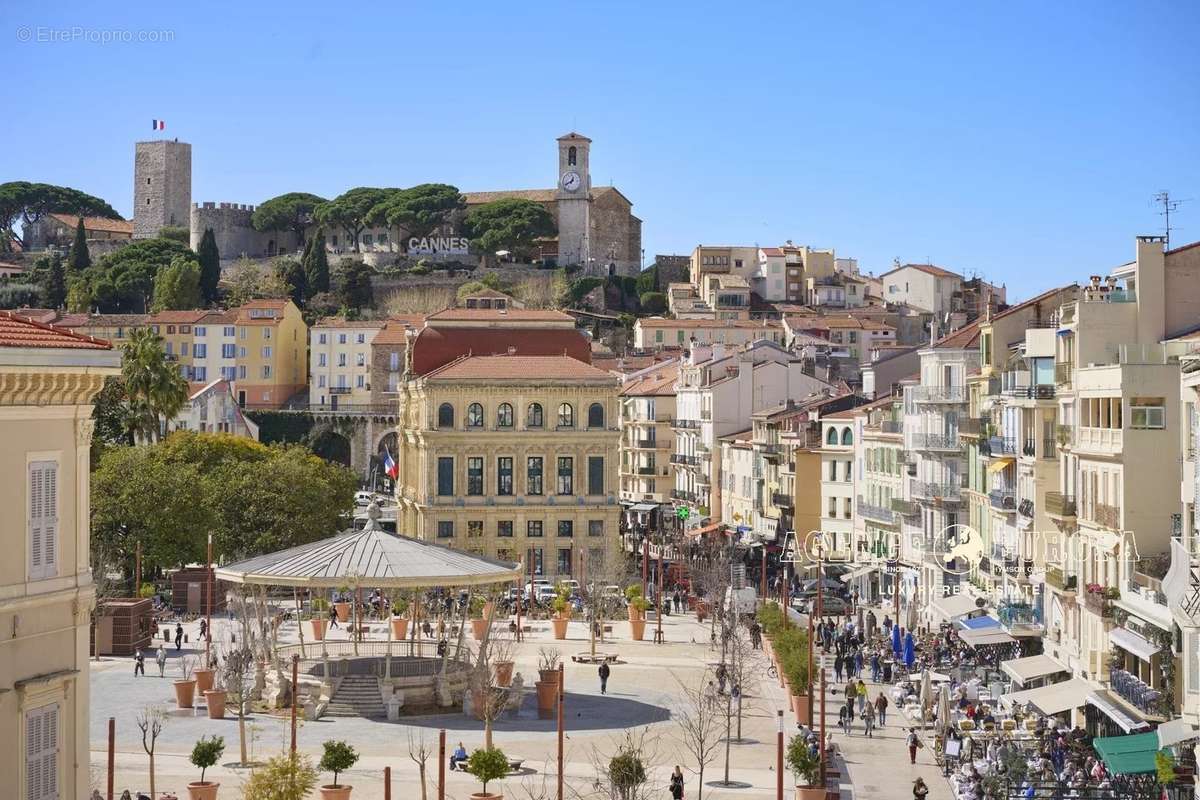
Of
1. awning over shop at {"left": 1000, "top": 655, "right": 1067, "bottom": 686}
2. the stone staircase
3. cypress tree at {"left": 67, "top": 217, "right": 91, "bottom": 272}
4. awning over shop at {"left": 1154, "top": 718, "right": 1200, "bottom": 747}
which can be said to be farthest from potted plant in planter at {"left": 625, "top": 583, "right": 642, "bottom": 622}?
cypress tree at {"left": 67, "top": 217, "right": 91, "bottom": 272}

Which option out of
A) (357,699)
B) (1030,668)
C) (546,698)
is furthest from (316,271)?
(1030,668)

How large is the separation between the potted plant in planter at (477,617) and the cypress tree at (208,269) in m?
108

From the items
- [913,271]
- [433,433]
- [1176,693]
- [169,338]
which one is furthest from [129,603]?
[913,271]

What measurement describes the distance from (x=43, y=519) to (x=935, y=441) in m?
48.6

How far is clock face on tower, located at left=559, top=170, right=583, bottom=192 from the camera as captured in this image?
632ft

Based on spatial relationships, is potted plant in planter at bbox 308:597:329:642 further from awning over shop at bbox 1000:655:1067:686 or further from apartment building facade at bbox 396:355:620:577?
awning over shop at bbox 1000:655:1067:686

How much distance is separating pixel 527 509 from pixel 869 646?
2830cm

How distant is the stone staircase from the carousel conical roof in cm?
261

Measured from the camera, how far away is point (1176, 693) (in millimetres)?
36625

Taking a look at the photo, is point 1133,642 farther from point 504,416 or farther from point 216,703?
point 504,416

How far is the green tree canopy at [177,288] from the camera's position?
543 ft

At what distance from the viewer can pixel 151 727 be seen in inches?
1769

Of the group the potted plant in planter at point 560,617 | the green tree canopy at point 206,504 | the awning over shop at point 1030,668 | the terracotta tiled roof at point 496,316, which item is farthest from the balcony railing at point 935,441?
the terracotta tiled roof at point 496,316

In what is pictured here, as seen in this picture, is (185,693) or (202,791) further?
(185,693)
